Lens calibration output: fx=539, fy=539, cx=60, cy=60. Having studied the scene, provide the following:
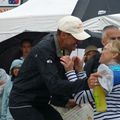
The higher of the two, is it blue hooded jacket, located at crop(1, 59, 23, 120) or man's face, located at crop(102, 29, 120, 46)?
man's face, located at crop(102, 29, 120, 46)

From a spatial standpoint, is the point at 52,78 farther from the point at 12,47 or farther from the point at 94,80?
the point at 12,47

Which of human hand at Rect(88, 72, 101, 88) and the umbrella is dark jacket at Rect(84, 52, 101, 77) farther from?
the umbrella

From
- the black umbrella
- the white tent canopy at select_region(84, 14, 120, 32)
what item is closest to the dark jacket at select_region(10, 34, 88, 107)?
the white tent canopy at select_region(84, 14, 120, 32)

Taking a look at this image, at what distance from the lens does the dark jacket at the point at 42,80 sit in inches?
192

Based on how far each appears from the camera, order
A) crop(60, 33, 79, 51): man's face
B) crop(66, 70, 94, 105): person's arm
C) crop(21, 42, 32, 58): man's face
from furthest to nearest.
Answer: crop(21, 42, 32, 58): man's face
crop(60, 33, 79, 51): man's face
crop(66, 70, 94, 105): person's arm

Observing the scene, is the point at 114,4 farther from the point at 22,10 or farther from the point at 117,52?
the point at 117,52

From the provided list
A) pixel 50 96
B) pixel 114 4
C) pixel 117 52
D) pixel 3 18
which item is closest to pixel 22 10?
pixel 3 18

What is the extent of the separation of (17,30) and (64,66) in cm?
467

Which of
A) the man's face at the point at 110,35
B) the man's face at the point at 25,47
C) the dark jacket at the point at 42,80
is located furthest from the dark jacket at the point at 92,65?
the man's face at the point at 25,47

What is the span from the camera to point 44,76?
492cm

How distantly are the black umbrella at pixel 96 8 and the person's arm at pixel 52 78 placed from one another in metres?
3.54

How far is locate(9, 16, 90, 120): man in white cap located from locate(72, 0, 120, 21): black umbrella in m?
3.38

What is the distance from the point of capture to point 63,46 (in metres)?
5.04

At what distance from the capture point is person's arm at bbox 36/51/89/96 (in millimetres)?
4809
